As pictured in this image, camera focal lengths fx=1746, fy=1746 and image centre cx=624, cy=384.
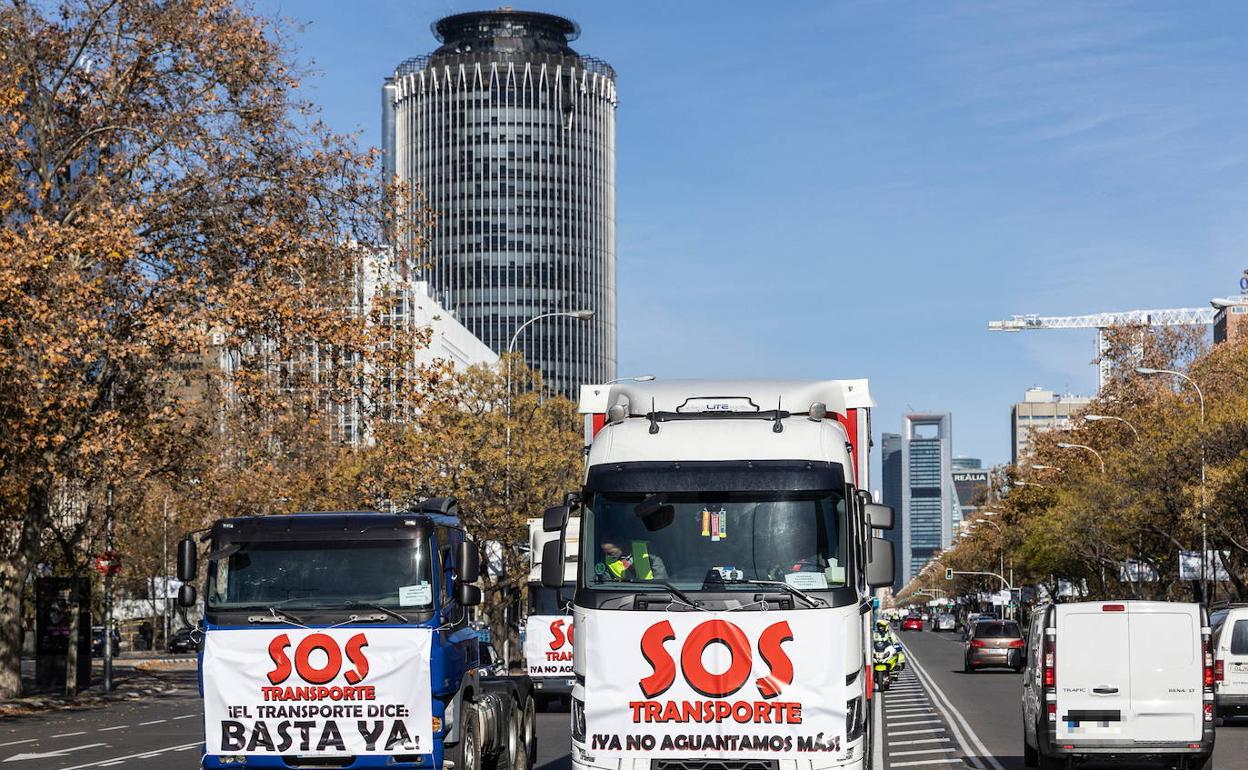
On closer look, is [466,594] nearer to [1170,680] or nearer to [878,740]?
[1170,680]

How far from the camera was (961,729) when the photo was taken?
1049 inches

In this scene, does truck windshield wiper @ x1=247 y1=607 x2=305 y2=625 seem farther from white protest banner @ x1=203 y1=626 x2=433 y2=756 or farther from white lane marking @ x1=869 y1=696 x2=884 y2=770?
white lane marking @ x1=869 y1=696 x2=884 y2=770

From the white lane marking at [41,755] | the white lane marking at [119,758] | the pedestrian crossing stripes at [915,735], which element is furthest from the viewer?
the white lane marking at [41,755]

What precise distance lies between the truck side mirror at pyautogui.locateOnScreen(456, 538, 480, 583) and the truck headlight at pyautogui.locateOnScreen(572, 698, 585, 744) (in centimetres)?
278

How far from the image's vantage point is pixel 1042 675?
1848 cm

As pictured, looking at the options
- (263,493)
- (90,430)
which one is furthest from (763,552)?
(263,493)

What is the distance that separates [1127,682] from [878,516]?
238 inches

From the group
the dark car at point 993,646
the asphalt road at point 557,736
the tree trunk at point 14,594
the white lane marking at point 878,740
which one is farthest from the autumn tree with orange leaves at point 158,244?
the dark car at point 993,646

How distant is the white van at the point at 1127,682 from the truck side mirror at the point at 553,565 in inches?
286

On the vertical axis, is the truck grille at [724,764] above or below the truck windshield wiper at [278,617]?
below

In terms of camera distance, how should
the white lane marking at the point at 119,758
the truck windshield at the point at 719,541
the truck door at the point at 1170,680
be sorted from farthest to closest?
the white lane marking at the point at 119,758 < the truck door at the point at 1170,680 < the truck windshield at the point at 719,541

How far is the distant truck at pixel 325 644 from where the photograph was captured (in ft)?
47.5

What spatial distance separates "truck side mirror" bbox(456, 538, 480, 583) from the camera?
15.4 meters

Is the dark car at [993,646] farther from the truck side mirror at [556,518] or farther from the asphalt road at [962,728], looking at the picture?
the truck side mirror at [556,518]
